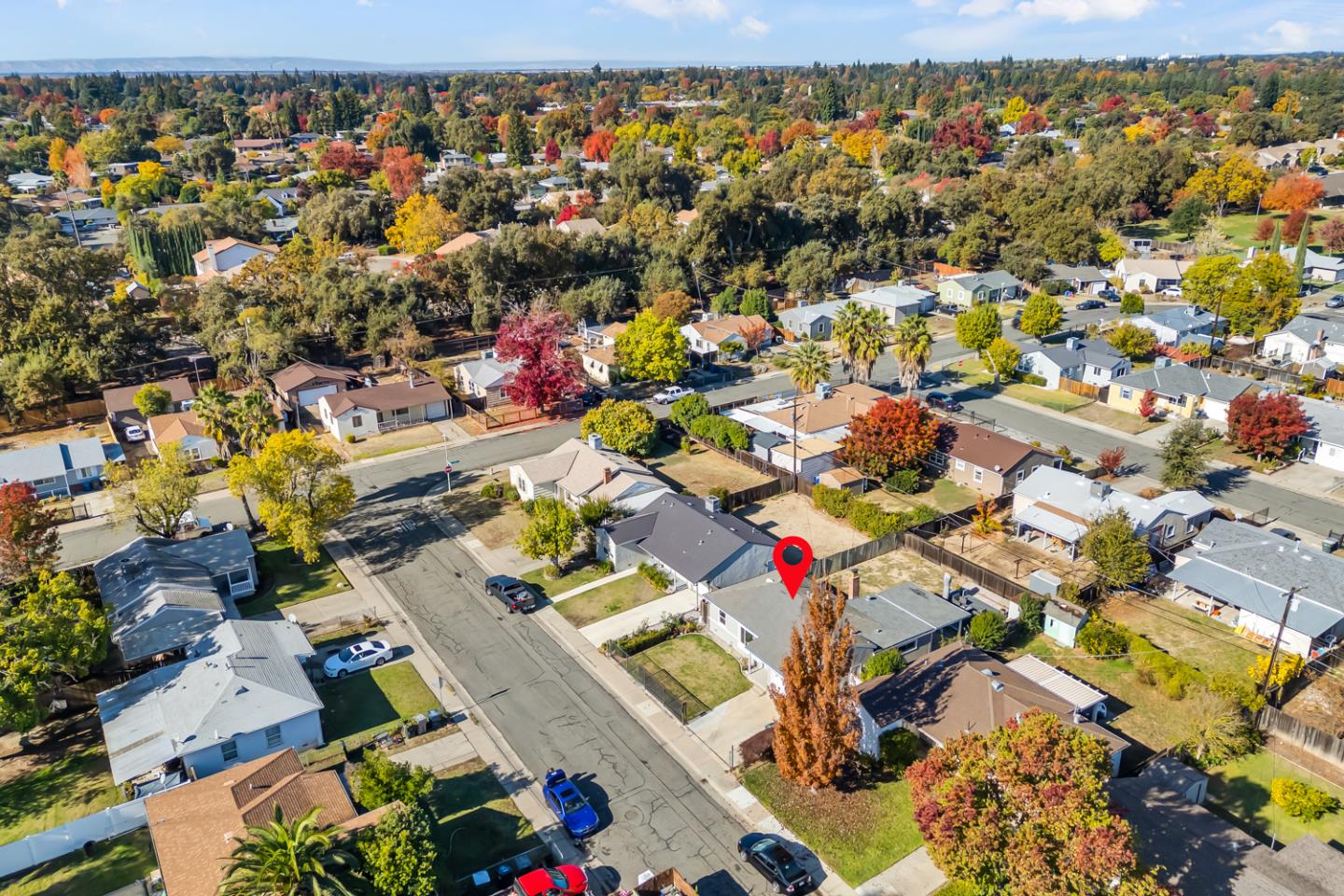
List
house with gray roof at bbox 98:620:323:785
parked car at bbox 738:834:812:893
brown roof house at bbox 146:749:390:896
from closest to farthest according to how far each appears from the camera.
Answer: brown roof house at bbox 146:749:390:896, parked car at bbox 738:834:812:893, house with gray roof at bbox 98:620:323:785

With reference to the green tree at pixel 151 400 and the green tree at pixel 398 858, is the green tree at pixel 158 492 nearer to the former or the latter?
the green tree at pixel 151 400

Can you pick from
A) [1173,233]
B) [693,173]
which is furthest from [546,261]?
[1173,233]

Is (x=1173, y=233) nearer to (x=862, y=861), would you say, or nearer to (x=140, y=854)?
(x=862, y=861)

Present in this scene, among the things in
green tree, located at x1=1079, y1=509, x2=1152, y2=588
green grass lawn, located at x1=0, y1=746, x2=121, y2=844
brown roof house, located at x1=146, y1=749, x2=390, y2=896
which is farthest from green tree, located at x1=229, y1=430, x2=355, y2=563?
green tree, located at x1=1079, y1=509, x2=1152, y2=588

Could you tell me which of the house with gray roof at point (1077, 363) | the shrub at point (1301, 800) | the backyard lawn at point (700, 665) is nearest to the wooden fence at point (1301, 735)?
the shrub at point (1301, 800)

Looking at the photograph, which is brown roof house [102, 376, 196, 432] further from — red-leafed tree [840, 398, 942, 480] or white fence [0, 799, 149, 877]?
red-leafed tree [840, 398, 942, 480]
